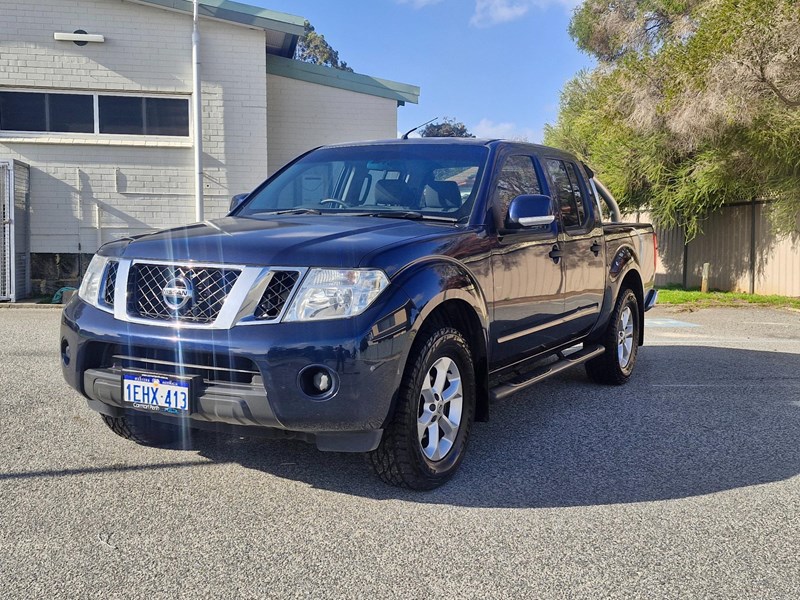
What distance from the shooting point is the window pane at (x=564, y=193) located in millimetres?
5926

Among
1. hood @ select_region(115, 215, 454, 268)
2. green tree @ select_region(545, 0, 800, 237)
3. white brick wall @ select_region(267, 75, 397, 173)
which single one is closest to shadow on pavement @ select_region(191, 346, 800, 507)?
hood @ select_region(115, 215, 454, 268)

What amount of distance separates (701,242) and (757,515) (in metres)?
16.1

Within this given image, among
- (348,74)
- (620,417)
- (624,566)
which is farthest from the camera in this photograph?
(348,74)

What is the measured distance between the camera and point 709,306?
14828 mm

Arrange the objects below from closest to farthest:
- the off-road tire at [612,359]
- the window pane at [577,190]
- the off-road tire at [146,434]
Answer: the off-road tire at [146,434] → the window pane at [577,190] → the off-road tire at [612,359]

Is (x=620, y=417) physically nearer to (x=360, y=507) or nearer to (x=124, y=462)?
(x=360, y=507)

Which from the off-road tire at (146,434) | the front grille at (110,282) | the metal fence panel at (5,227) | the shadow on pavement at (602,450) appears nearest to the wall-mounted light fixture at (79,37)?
the metal fence panel at (5,227)

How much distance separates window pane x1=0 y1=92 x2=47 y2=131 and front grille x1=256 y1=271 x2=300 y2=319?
12.8 m

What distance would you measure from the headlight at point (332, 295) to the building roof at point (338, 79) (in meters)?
13.4

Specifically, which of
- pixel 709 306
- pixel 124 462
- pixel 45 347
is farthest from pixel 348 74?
pixel 124 462

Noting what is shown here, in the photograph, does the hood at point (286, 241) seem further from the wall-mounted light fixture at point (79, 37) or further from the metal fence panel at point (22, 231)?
the wall-mounted light fixture at point (79, 37)

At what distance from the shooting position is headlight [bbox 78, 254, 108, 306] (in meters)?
4.17

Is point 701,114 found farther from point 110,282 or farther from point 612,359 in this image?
point 110,282

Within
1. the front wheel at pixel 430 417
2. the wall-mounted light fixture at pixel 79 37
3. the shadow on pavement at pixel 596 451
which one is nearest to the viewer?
the front wheel at pixel 430 417
